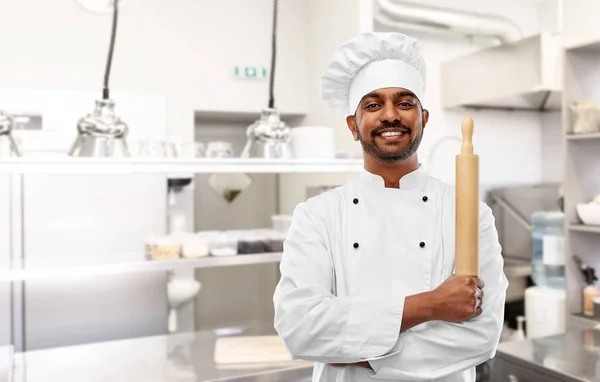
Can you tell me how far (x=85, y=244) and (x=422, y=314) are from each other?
217cm

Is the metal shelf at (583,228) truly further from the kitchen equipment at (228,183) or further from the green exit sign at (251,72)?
the green exit sign at (251,72)

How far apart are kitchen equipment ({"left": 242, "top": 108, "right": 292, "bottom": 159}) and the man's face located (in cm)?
81

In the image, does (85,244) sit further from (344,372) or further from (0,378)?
(344,372)

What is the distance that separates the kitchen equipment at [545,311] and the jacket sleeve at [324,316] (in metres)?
1.78

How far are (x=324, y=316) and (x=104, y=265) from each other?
1042mm

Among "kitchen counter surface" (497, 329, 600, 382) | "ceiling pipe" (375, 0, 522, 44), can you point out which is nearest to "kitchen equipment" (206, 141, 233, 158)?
"kitchen counter surface" (497, 329, 600, 382)

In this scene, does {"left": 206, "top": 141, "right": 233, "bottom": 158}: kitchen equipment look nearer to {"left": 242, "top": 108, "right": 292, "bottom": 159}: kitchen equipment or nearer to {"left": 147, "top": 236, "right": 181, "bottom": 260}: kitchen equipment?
{"left": 242, "top": 108, "right": 292, "bottom": 159}: kitchen equipment

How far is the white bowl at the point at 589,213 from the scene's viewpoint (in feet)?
7.57

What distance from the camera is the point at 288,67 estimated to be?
3.32m

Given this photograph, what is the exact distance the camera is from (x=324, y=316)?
36.9 inches

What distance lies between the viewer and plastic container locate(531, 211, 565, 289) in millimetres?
2537

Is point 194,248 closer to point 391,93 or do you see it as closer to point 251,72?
point 391,93

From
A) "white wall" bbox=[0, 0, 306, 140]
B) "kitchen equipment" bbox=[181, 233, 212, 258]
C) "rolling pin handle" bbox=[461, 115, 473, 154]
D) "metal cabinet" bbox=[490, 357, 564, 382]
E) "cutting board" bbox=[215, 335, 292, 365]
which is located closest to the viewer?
"rolling pin handle" bbox=[461, 115, 473, 154]

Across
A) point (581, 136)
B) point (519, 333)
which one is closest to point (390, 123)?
point (581, 136)
